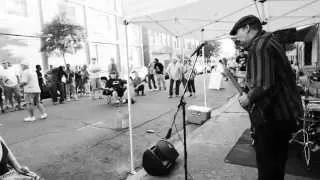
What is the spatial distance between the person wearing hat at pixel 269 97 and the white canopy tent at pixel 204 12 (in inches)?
76.6

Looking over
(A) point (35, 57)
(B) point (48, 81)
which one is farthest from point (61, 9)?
(B) point (48, 81)

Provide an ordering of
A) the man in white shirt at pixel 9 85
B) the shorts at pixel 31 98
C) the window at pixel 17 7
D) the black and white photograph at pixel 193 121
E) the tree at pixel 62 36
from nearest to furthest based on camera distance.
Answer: the black and white photograph at pixel 193 121 → the shorts at pixel 31 98 → the man in white shirt at pixel 9 85 → the tree at pixel 62 36 → the window at pixel 17 7

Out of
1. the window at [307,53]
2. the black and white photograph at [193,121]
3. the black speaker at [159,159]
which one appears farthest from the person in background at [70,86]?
A: the window at [307,53]

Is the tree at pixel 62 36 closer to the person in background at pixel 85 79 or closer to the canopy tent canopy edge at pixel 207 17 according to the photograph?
the person in background at pixel 85 79

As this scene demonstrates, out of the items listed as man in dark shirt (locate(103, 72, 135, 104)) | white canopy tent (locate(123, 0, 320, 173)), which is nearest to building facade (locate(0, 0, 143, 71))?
man in dark shirt (locate(103, 72, 135, 104))

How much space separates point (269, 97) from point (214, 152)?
2.59 meters

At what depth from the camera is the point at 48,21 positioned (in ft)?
59.1

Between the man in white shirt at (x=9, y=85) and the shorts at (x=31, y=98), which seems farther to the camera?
the man in white shirt at (x=9, y=85)

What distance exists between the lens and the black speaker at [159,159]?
140 inches

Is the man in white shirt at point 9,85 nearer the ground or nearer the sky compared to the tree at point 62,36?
nearer the ground

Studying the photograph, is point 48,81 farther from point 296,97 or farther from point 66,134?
point 296,97

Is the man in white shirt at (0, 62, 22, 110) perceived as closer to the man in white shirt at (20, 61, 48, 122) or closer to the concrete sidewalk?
the man in white shirt at (20, 61, 48, 122)

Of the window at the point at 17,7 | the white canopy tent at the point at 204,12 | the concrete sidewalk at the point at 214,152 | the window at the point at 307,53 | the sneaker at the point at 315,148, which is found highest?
the window at the point at 17,7

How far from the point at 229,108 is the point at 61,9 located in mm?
16822
